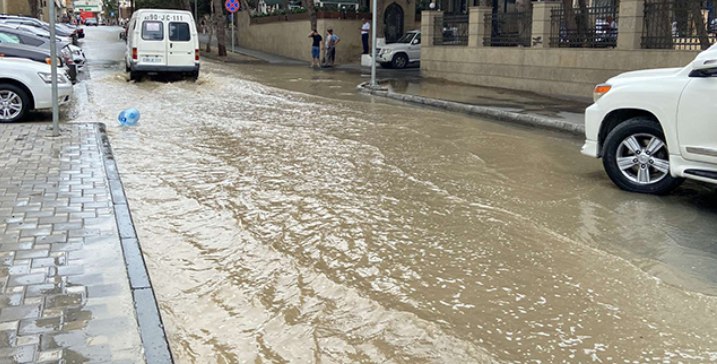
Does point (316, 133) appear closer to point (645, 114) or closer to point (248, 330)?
point (645, 114)

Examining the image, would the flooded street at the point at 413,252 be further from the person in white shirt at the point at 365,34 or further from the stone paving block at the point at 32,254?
the person in white shirt at the point at 365,34

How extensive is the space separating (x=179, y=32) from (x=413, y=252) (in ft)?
54.3

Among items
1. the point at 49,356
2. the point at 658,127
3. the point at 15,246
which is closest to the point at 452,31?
the point at 658,127

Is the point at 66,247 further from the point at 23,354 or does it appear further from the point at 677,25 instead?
the point at 677,25

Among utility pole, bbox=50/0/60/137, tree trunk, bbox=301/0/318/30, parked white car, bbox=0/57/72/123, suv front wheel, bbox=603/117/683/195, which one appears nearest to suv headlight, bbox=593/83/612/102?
suv front wheel, bbox=603/117/683/195

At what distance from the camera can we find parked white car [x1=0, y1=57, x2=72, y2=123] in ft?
37.8

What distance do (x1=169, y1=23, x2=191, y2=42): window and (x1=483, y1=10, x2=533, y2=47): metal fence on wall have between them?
893cm

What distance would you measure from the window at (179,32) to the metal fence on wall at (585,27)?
33.9 ft

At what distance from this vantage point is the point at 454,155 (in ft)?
32.4

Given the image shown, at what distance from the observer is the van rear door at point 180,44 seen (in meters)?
20.3

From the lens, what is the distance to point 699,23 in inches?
600

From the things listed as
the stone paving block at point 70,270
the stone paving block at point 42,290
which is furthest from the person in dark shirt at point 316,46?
the stone paving block at point 42,290

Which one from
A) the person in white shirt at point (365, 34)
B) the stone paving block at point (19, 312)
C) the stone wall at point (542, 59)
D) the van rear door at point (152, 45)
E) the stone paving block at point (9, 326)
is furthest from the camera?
the person in white shirt at point (365, 34)

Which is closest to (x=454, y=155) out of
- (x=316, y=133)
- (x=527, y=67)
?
(x=316, y=133)
